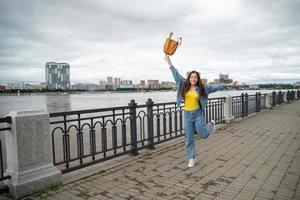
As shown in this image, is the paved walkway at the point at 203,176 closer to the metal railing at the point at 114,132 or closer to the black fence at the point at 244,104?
the metal railing at the point at 114,132

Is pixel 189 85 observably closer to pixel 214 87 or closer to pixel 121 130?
pixel 214 87

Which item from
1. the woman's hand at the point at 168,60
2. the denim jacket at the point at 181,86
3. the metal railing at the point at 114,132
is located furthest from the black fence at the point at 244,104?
the woman's hand at the point at 168,60

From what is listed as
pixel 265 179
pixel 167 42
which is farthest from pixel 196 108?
pixel 265 179

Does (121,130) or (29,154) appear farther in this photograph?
(121,130)

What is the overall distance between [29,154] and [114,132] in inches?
85.0

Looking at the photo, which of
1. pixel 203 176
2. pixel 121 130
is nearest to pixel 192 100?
pixel 203 176

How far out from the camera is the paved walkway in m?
4.06

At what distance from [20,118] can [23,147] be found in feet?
1.65

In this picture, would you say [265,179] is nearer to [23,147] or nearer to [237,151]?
[237,151]

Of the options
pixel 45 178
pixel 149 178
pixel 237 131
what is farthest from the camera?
pixel 237 131

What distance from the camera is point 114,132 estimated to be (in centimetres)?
602

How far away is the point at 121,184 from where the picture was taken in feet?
14.8

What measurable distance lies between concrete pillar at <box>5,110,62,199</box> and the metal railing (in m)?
0.31

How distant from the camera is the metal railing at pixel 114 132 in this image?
5160mm
